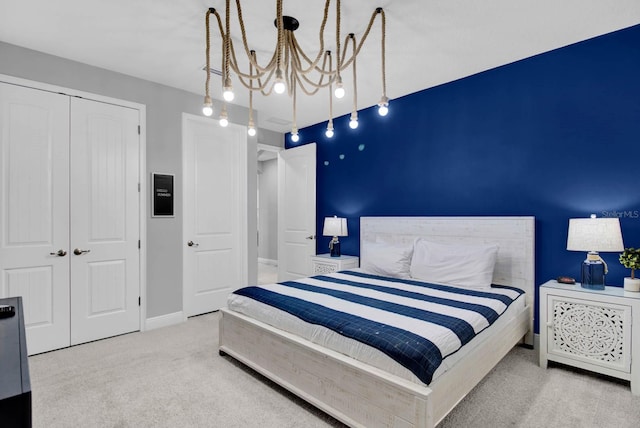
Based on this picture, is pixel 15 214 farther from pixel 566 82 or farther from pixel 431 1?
pixel 566 82

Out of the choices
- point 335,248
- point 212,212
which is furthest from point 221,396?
point 335,248

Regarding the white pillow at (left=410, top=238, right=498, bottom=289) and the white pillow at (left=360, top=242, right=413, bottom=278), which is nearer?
the white pillow at (left=410, top=238, right=498, bottom=289)

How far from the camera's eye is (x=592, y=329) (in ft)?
8.11

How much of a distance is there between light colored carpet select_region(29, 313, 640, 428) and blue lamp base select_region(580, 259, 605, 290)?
68 cm

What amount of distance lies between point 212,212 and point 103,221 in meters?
1.17

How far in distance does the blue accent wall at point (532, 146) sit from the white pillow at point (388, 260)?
654 millimetres

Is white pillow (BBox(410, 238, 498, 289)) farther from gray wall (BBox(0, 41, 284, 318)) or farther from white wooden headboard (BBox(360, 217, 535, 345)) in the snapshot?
gray wall (BBox(0, 41, 284, 318))

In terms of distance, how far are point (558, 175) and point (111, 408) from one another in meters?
3.84

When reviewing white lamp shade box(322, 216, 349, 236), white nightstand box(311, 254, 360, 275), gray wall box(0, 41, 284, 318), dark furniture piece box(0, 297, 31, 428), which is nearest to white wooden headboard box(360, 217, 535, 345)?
white nightstand box(311, 254, 360, 275)

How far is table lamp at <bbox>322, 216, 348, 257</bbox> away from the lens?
4.43 m

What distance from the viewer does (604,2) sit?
89.7 inches

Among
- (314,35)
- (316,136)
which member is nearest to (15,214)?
(314,35)

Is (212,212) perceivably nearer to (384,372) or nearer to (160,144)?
(160,144)

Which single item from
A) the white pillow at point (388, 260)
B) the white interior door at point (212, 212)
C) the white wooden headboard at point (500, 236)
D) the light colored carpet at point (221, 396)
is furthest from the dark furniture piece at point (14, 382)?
the white wooden headboard at point (500, 236)
